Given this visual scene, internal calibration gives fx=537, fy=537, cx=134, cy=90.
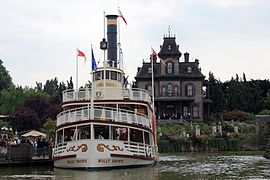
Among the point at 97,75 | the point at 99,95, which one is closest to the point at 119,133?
the point at 99,95

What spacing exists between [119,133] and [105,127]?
3.44 feet

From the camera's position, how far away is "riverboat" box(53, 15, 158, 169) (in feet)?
93.8

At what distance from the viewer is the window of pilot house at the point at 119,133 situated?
30.9 metres

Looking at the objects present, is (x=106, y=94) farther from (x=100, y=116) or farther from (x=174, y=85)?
(x=174, y=85)

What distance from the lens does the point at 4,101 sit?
3214 inches

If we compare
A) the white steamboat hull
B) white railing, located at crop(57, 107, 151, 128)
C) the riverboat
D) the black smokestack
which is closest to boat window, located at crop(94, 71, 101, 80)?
the riverboat

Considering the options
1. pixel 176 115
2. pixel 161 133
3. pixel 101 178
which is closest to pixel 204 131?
pixel 161 133

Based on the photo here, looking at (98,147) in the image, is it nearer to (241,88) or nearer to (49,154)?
(49,154)

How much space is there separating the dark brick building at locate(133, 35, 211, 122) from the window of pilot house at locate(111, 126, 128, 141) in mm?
51185

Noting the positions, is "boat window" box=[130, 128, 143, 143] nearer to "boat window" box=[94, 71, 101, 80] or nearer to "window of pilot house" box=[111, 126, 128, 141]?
"window of pilot house" box=[111, 126, 128, 141]

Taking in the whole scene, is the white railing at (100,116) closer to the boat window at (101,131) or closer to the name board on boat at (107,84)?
the boat window at (101,131)

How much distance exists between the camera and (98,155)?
28.3 m

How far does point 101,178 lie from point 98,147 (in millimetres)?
3747

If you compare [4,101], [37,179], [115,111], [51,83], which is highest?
[51,83]
